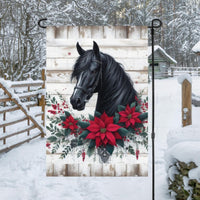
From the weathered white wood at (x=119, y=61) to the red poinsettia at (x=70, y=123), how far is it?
505mm

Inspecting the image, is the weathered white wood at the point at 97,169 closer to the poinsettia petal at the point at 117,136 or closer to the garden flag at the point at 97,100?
the garden flag at the point at 97,100

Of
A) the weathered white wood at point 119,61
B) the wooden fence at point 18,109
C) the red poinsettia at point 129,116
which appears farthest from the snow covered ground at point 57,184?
the weathered white wood at point 119,61

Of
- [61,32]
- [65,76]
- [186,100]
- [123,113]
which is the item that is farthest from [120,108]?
[186,100]

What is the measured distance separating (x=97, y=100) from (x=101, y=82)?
0.19 m

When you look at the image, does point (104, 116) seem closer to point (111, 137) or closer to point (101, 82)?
point (111, 137)

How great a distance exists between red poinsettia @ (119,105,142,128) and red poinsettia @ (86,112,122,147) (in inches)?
3.7

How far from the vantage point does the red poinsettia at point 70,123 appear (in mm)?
2777

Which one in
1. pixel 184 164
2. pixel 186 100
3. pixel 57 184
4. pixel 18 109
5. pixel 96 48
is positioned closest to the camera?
pixel 96 48

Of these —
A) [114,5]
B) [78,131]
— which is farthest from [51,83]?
[114,5]

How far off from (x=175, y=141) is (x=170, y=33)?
17782 mm

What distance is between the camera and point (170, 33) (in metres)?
20.0

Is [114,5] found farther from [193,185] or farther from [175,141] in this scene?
[193,185]

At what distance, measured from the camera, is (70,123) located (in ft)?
9.12

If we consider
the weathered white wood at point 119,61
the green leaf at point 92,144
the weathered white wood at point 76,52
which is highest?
the weathered white wood at point 76,52
